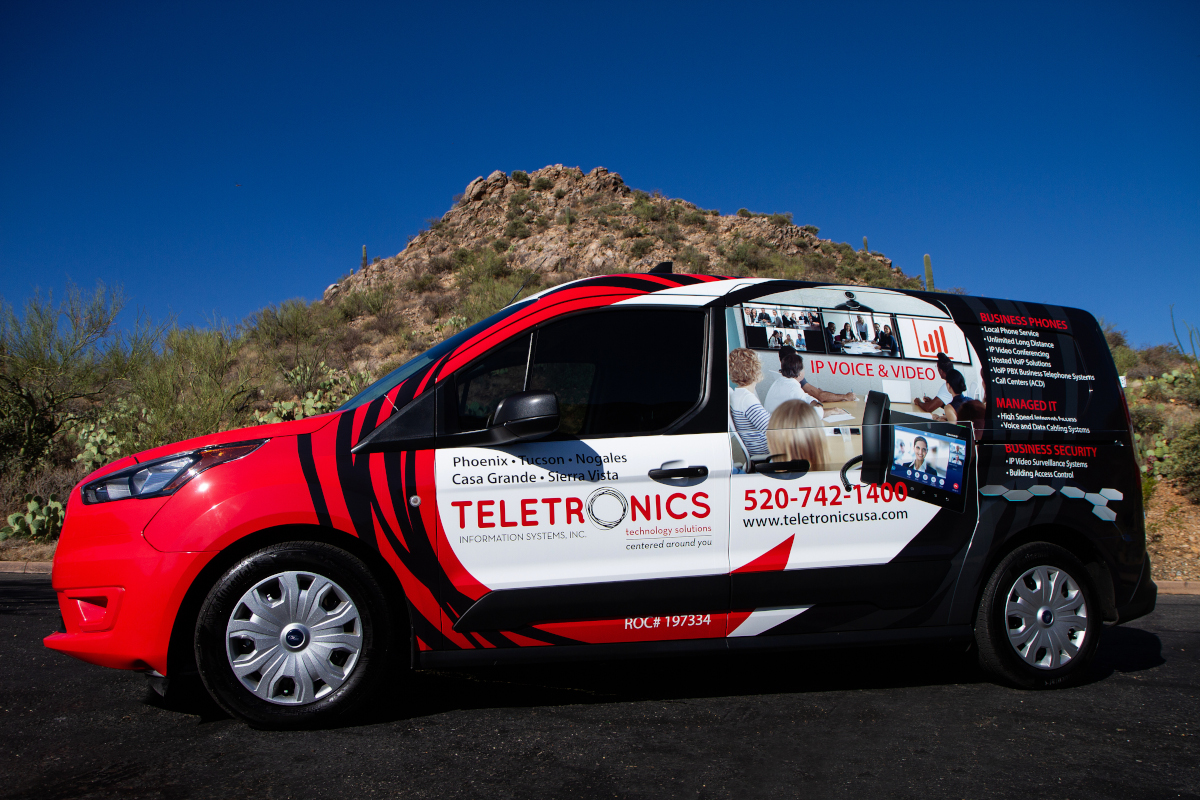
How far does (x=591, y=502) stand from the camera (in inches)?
134

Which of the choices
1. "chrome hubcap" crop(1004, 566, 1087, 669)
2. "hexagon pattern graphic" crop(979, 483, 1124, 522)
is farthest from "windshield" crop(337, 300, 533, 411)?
"chrome hubcap" crop(1004, 566, 1087, 669)

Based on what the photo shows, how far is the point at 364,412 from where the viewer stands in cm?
345

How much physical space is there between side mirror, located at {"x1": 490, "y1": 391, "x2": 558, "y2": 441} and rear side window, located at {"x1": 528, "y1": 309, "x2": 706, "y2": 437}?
10.7 inches

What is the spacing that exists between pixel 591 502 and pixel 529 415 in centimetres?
51

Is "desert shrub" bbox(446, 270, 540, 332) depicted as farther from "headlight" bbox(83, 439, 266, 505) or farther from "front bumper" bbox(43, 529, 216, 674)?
"front bumper" bbox(43, 529, 216, 674)

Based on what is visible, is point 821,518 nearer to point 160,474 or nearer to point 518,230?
point 160,474

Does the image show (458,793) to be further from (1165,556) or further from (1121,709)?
(1165,556)

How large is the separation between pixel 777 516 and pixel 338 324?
24239mm

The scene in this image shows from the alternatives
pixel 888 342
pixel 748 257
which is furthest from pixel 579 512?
pixel 748 257

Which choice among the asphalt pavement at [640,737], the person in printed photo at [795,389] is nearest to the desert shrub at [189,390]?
the asphalt pavement at [640,737]

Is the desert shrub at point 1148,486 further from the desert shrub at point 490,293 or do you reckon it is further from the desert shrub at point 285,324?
the desert shrub at point 285,324

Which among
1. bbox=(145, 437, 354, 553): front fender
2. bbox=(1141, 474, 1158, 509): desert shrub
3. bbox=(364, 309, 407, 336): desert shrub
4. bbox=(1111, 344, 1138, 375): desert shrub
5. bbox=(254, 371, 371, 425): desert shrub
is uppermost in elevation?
bbox=(364, 309, 407, 336): desert shrub

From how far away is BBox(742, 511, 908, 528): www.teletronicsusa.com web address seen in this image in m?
3.54

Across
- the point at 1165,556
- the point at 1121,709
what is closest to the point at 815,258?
the point at 1165,556
